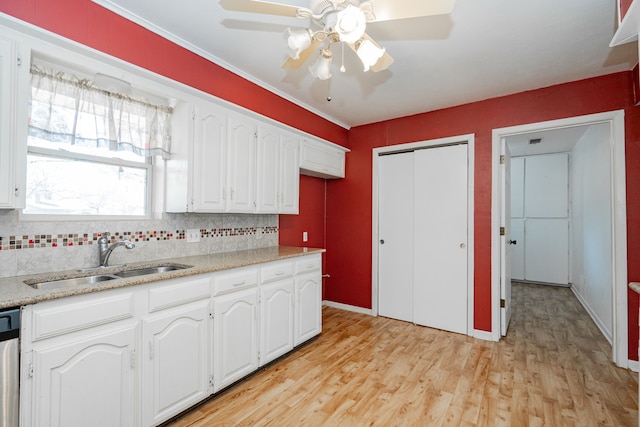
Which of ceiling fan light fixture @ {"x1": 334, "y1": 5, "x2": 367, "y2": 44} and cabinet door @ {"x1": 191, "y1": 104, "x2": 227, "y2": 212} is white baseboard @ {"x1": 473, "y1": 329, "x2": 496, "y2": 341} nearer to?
cabinet door @ {"x1": 191, "y1": 104, "x2": 227, "y2": 212}

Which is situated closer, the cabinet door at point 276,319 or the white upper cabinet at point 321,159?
the cabinet door at point 276,319

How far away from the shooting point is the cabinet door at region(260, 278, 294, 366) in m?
2.46

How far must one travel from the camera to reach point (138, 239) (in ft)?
7.33

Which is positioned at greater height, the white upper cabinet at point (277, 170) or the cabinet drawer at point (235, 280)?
the white upper cabinet at point (277, 170)

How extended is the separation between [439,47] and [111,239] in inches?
107

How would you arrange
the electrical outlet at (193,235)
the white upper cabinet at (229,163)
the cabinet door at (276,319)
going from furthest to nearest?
1. the electrical outlet at (193,235)
2. the cabinet door at (276,319)
3. the white upper cabinet at (229,163)

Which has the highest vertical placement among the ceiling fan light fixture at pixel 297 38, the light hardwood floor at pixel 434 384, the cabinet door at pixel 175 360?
the ceiling fan light fixture at pixel 297 38

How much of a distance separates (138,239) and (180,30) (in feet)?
4.91

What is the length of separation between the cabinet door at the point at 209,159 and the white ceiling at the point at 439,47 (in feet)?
1.60

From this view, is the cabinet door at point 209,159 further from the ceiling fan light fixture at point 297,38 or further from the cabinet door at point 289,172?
the ceiling fan light fixture at point 297,38

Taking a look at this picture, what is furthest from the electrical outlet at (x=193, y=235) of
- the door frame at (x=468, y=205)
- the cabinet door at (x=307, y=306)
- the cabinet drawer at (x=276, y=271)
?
the door frame at (x=468, y=205)

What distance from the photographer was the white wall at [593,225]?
3268 millimetres

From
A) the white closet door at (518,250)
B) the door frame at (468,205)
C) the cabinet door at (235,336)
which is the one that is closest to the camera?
the cabinet door at (235,336)

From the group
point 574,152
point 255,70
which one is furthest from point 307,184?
point 574,152
